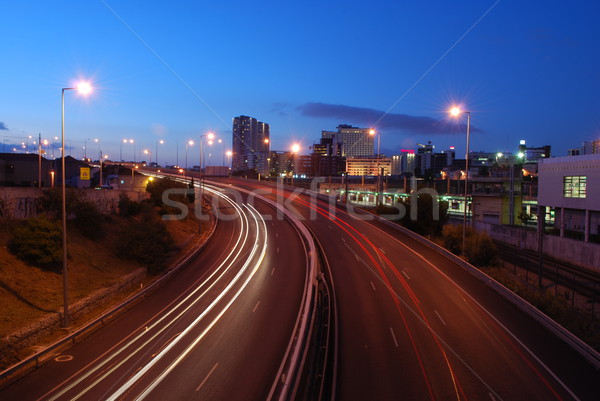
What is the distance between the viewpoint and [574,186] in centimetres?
3903

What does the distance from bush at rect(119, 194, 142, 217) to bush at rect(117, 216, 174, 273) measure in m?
8.32

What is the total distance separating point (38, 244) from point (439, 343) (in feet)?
62.5

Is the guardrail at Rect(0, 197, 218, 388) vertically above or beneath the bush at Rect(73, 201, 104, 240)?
beneath

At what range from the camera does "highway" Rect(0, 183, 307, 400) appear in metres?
11.6

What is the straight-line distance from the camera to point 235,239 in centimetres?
3728

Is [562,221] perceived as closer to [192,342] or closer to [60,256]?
[192,342]

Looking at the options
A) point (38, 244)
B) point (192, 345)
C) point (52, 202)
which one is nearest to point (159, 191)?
point (52, 202)

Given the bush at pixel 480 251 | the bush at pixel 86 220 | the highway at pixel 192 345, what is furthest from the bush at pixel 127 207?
the bush at pixel 480 251

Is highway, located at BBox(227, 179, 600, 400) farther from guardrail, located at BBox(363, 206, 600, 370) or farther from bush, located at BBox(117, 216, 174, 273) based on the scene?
bush, located at BBox(117, 216, 174, 273)

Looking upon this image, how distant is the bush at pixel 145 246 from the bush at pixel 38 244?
567 centimetres

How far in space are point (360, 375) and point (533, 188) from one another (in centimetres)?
5559

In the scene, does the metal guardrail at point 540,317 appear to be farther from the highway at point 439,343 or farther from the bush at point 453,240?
the bush at point 453,240

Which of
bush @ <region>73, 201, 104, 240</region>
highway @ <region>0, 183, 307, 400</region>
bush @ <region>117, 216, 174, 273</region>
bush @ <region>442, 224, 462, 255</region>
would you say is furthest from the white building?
bush @ <region>73, 201, 104, 240</region>

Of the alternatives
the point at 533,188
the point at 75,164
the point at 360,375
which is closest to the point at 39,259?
the point at 360,375
